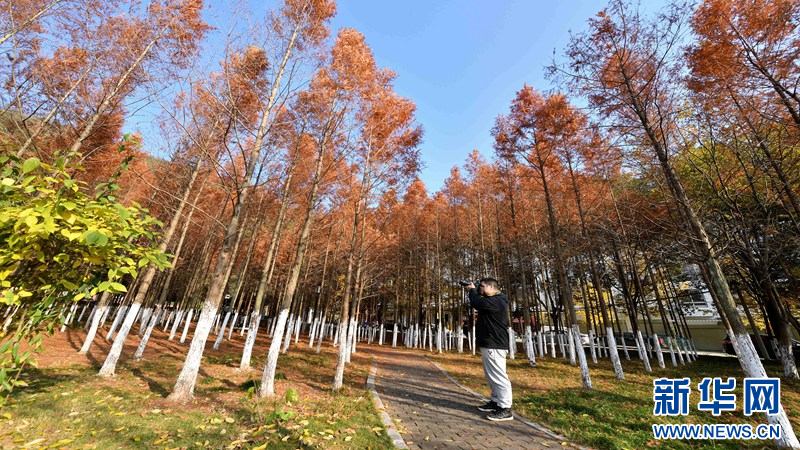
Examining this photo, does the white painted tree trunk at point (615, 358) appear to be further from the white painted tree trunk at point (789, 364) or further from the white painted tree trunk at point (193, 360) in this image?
the white painted tree trunk at point (193, 360)

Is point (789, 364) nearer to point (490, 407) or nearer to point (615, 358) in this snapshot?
point (615, 358)

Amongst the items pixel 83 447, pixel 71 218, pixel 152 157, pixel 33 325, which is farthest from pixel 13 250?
pixel 152 157

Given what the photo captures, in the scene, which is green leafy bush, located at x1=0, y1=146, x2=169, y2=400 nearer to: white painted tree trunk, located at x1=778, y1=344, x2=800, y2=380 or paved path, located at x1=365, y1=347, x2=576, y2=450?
paved path, located at x1=365, y1=347, x2=576, y2=450

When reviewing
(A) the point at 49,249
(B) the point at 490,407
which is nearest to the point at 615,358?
(B) the point at 490,407

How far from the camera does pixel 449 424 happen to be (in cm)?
509

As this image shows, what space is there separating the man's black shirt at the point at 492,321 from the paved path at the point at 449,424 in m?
1.30

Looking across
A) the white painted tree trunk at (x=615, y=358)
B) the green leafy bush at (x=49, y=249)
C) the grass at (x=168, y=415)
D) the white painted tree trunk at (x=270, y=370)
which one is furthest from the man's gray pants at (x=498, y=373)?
the white painted tree trunk at (x=615, y=358)

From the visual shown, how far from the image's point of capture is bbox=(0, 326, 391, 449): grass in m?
3.68

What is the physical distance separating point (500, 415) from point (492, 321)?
68.2 inches

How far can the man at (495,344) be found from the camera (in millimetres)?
5094

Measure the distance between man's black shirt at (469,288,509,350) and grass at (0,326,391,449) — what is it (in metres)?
2.25

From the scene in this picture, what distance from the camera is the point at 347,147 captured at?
9180 millimetres

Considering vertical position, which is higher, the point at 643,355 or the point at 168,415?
the point at 643,355

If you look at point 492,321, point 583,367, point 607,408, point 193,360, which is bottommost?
point 607,408
